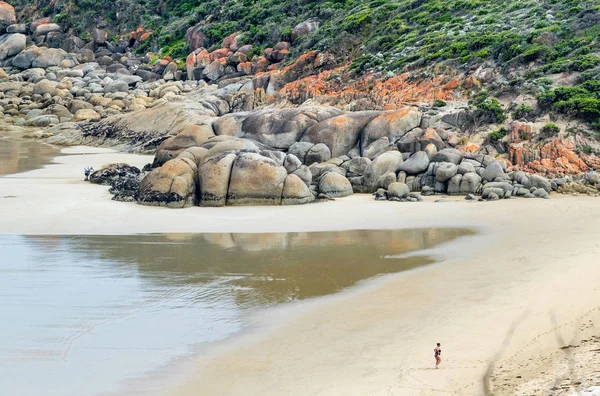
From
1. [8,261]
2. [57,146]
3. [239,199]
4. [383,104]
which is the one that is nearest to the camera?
[8,261]

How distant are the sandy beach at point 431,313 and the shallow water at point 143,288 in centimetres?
96

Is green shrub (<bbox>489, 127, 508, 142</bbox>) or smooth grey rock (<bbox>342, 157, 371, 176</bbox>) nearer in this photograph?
smooth grey rock (<bbox>342, 157, 371, 176</bbox>)

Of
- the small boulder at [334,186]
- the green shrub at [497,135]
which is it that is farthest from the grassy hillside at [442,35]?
the small boulder at [334,186]

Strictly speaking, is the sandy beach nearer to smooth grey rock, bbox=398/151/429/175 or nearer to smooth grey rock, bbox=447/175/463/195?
smooth grey rock, bbox=447/175/463/195

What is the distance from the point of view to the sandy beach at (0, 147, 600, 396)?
10445mm

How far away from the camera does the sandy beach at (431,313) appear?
10445 millimetres

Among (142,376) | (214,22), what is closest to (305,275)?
(142,376)

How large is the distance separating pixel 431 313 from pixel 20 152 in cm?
3320

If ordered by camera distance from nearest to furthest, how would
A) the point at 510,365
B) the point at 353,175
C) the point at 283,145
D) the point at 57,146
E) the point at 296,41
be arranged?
1. the point at 510,365
2. the point at 353,175
3. the point at 283,145
4. the point at 57,146
5. the point at 296,41

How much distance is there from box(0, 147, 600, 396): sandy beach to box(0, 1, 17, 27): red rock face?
65809mm

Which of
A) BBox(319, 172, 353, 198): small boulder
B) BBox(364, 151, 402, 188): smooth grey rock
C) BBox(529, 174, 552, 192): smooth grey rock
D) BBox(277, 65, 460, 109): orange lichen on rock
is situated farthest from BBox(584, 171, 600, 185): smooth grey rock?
BBox(277, 65, 460, 109): orange lichen on rock

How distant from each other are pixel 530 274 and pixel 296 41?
144 ft

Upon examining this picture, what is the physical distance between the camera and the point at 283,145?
105 ft

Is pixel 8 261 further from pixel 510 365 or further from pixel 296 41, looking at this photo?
pixel 296 41
